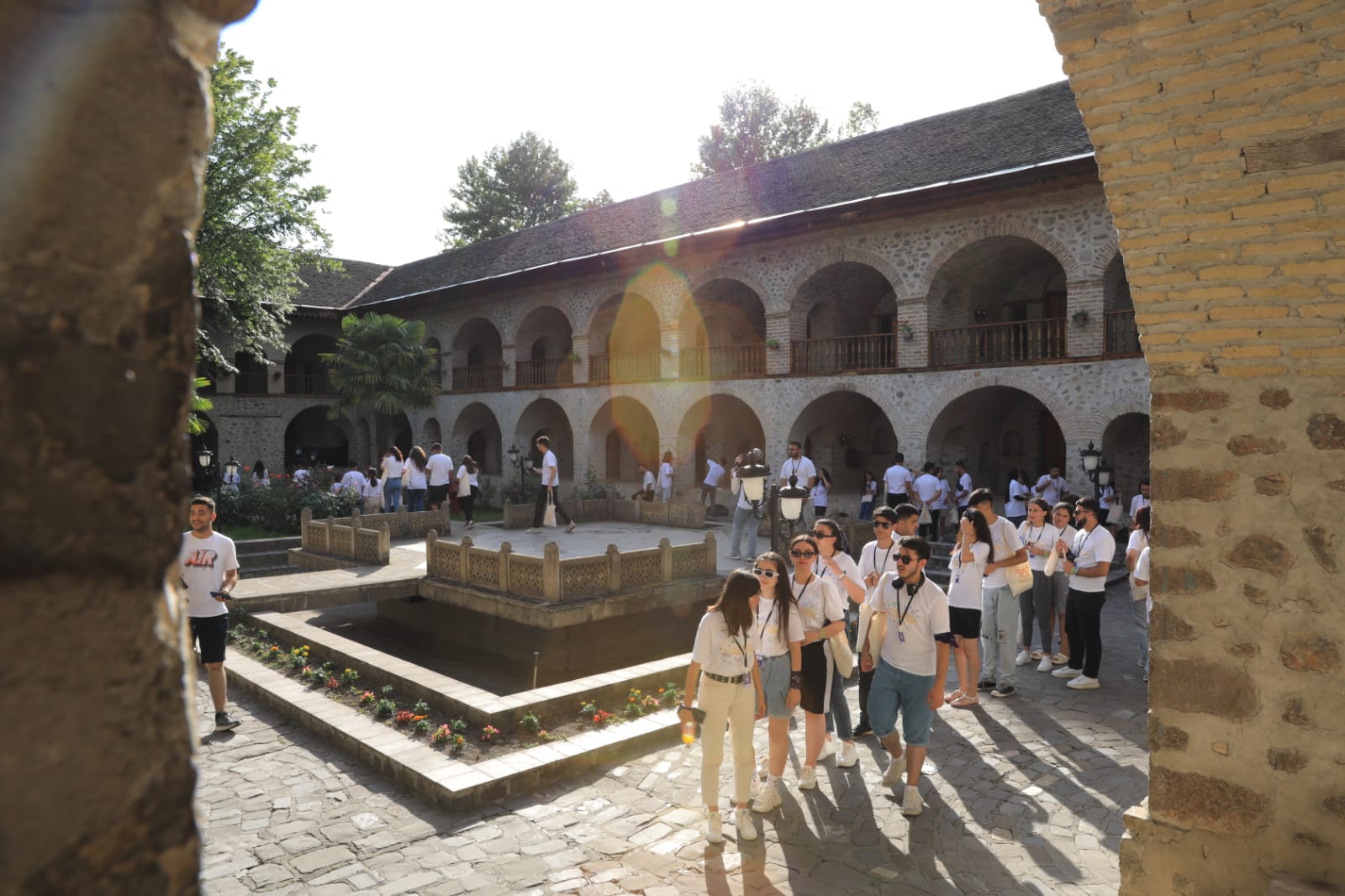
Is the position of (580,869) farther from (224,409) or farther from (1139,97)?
(224,409)

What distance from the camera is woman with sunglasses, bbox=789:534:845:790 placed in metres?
5.54

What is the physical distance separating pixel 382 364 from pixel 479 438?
7.58m

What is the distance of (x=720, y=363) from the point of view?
2408cm

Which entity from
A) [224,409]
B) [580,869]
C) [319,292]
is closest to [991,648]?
[580,869]

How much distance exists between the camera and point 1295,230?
141 inches

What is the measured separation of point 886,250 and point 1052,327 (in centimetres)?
445

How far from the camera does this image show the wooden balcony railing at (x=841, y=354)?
1991 centimetres

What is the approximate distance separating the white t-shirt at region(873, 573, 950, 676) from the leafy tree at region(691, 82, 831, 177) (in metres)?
37.4

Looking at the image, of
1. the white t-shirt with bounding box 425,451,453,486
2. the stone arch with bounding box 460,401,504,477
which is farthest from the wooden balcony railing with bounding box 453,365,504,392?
the white t-shirt with bounding box 425,451,453,486

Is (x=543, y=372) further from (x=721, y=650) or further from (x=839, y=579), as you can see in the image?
(x=721, y=650)

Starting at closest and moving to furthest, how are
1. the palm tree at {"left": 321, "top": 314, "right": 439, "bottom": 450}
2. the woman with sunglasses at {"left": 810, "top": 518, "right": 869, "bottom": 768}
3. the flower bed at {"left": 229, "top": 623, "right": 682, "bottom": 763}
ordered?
the woman with sunglasses at {"left": 810, "top": 518, "right": 869, "bottom": 768}
the flower bed at {"left": 229, "top": 623, "right": 682, "bottom": 763}
the palm tree at {"left": 321, "top": 314, "right": 439, "bottom": 450}

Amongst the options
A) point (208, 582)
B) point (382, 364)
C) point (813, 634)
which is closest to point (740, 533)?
point (813, 634)

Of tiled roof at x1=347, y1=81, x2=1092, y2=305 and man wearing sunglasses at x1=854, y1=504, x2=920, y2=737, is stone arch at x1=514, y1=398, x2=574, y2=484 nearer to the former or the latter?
tiled roof at x1=347, y1=81, x2=1092, y2=305

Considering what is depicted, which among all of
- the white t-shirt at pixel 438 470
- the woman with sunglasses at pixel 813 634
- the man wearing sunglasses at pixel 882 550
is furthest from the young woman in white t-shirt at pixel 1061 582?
the white t-shirt at pixel 438 470
